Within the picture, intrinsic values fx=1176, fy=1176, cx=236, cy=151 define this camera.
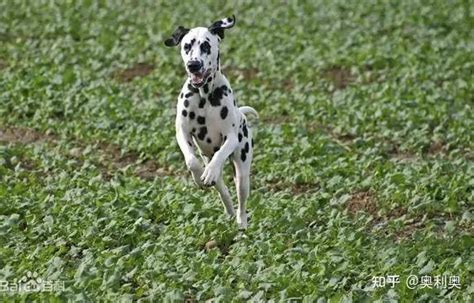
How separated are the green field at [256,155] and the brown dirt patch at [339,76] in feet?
0.12

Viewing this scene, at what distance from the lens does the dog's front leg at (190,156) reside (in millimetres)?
10430

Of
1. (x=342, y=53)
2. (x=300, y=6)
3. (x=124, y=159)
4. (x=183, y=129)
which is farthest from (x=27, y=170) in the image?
(x=300, y=6)

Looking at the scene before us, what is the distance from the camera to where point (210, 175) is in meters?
10.3

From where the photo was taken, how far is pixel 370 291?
9.38 m

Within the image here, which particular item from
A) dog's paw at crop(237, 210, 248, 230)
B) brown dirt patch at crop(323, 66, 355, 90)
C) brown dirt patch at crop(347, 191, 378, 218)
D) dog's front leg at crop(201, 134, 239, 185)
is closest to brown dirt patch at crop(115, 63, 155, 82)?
brown dirt patch at crop(323, 66, 355, 90)

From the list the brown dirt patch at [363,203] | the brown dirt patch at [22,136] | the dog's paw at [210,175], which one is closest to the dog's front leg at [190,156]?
the dog's paw at [210,175]

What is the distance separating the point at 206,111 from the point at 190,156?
0.48 meters

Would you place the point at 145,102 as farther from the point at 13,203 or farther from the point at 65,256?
the point at 65,256

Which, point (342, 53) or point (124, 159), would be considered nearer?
point (124, 159)

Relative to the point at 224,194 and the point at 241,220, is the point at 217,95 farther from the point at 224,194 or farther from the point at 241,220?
the point at 241,220

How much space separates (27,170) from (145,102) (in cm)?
386

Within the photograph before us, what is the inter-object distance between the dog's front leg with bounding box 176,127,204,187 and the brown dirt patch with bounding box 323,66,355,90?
314 inches

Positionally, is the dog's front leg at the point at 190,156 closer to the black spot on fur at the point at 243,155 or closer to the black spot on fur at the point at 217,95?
the black spot on fur at the point at 217,95

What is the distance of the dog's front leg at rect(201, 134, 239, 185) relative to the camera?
10.3 meters
